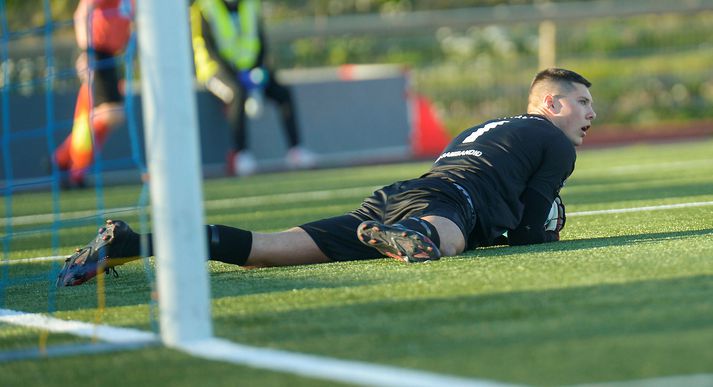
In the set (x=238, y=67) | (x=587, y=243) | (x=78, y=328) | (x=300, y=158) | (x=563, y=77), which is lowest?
(x=300, y=158)

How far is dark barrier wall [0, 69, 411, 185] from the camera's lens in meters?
14.0

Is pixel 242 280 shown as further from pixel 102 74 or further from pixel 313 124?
pixel 313 124

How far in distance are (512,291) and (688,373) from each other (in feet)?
4.25

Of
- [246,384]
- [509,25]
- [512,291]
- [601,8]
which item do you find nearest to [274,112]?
[509,25]

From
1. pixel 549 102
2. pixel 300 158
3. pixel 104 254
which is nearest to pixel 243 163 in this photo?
pixel 300 158

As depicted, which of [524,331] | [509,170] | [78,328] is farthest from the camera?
[509,170]

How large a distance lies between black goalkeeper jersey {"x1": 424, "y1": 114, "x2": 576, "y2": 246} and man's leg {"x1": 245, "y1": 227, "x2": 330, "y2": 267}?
0.68 m

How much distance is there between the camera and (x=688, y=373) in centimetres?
298

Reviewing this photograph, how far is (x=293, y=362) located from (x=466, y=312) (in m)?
0.77

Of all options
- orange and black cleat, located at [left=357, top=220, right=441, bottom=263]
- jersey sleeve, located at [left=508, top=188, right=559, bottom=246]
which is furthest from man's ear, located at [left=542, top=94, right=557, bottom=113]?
orange and black cleat, located at [left=357, top=220, right=441, bottom=263]

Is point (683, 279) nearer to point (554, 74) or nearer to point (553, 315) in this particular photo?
point (553, 315)

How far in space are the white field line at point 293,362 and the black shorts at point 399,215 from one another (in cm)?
156

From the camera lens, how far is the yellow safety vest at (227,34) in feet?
46.3

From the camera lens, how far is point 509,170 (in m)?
5.66
